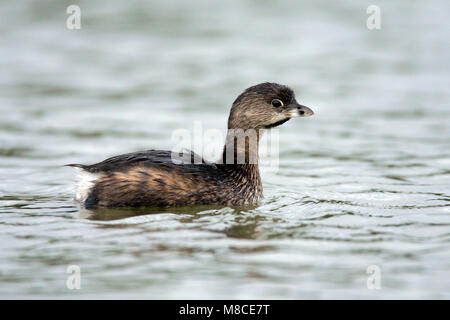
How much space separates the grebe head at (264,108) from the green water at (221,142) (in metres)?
0.92

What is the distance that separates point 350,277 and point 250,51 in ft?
35.5

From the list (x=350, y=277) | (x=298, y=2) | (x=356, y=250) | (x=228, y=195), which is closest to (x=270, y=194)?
(x=228, y=195)

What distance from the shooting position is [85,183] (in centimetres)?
821

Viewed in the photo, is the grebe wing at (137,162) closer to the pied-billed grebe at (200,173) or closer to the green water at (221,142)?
the pied-billed grebe at (200,173)

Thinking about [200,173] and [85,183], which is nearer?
[85,183]

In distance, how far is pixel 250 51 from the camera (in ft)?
54.2

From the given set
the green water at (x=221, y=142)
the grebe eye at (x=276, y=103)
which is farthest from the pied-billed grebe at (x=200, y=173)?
the green water at (x=221, y=142)

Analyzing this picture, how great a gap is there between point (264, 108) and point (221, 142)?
322 centimetres

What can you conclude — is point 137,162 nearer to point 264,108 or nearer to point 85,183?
point 85,183

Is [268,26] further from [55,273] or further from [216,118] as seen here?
[55,273]

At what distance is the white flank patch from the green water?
0.73ft

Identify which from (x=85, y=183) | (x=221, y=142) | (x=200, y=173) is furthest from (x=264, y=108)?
(x=221, y=142)

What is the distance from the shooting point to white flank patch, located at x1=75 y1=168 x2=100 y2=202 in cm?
815

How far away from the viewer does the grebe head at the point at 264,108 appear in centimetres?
877
